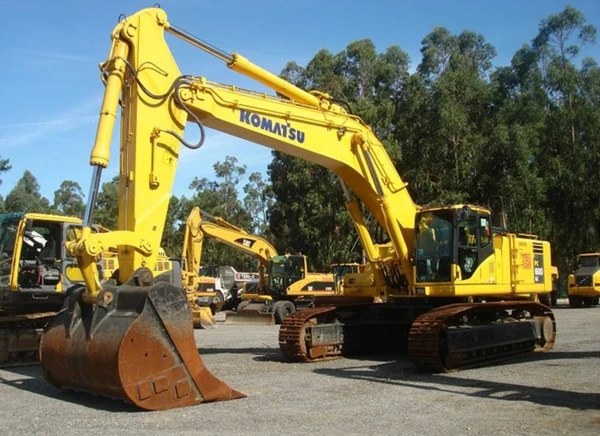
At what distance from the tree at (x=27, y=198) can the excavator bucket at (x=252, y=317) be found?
39329 mm

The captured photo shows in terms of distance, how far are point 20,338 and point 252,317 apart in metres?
13.0

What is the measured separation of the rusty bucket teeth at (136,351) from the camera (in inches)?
294

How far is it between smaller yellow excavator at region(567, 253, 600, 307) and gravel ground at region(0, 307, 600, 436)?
65.6 feet

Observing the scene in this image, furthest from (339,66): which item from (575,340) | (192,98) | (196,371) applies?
(196,371)

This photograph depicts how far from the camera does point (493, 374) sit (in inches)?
417

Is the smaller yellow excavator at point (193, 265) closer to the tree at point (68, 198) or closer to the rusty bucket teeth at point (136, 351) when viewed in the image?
the rusty bucket teeth at point (136, 351)

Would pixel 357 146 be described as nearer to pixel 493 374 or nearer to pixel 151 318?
pixel 493 374

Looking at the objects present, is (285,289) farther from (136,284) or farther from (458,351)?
(136,284)

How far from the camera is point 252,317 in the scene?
2494 cm

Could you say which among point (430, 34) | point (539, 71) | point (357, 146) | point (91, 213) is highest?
point (430, 34)

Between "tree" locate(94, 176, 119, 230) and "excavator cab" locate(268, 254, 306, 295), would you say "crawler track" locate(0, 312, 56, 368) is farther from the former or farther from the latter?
"tree" locate(94, 176, 119, 230)

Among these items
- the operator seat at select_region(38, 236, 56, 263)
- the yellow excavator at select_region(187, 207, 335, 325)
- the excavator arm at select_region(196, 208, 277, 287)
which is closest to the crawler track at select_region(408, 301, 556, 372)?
the operator seat at select_region(38, 236, 56, 263)

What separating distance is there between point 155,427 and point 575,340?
481 inches

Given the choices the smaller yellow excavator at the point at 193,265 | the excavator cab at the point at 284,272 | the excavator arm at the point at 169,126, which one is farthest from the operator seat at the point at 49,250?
the excavator cab at the point at 284,272
